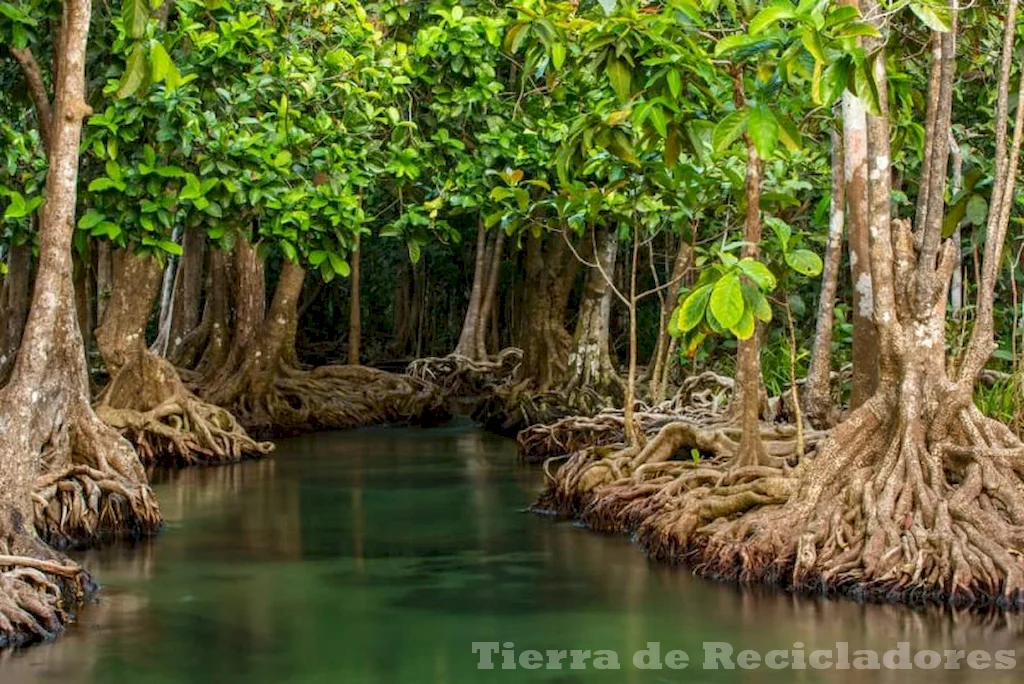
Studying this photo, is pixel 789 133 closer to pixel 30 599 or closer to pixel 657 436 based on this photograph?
pixel 657 436

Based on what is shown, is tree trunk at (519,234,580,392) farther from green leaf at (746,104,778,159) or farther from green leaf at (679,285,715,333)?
green leaf at (746,104,778,159)

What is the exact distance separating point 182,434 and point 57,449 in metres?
5.32

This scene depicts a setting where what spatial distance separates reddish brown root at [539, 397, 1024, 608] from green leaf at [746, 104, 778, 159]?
2130 millimetres

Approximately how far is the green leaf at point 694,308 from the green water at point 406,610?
1627mm

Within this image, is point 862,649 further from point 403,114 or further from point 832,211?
point 403,114

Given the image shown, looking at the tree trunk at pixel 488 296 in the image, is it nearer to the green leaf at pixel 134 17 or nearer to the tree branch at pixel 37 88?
the tree branch at pixel 37 88

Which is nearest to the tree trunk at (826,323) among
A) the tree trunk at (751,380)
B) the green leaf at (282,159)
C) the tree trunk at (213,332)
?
the tree trunk at (751,380)

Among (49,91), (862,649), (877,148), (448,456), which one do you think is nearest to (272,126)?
(49,91)

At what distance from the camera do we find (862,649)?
7.89 meters

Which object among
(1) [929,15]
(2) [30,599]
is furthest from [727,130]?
(2) [30,599]

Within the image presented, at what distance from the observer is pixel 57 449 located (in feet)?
A: 35.4

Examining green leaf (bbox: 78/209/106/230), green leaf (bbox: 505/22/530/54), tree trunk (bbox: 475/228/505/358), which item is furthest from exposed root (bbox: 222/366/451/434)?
green leaf (bbox: 505/22/530/54)

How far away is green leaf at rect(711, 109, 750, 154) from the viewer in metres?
8.60

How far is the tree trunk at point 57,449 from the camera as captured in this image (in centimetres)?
809
